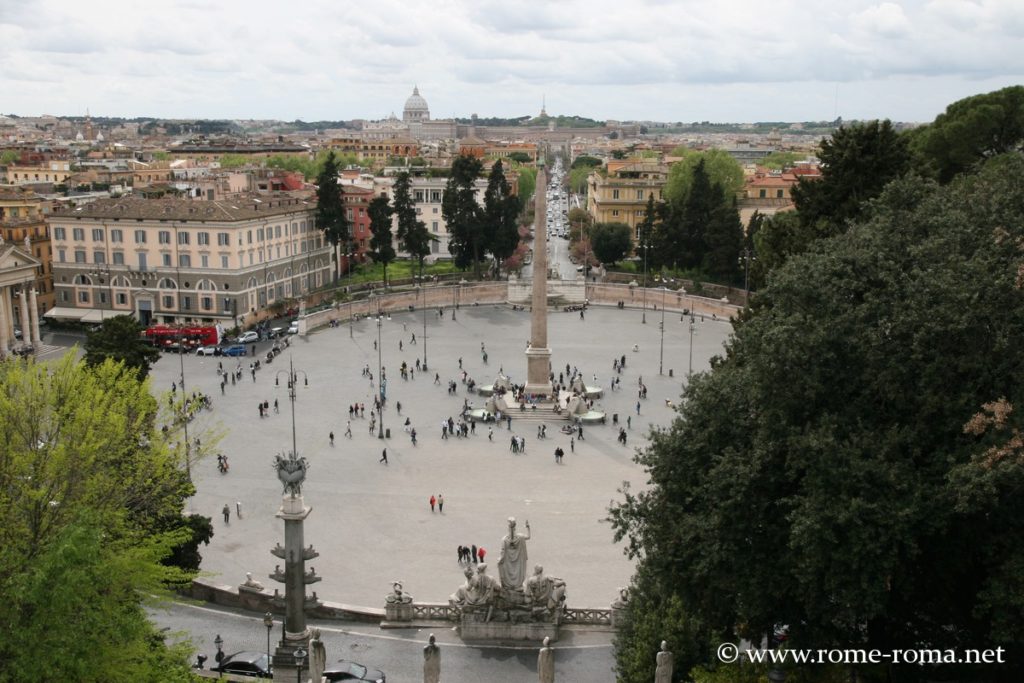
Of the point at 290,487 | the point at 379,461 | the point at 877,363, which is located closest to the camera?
the point at 877,363

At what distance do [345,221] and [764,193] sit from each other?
118 ft

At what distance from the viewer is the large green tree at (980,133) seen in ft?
168

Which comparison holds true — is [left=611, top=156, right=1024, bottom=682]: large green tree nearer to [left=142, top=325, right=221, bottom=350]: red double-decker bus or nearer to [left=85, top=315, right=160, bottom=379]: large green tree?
[left=85, top=315, right=160, bottom=379]: large green tree

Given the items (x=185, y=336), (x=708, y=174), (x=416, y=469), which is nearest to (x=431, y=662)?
(x=416, y=469)

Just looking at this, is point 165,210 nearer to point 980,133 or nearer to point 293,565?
point 980,133

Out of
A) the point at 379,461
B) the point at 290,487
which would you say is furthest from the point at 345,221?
the point at 290,487

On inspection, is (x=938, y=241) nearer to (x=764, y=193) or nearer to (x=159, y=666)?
(x=159, y=666)

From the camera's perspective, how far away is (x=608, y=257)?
255ft

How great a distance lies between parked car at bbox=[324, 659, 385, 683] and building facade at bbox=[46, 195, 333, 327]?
42.0 metres

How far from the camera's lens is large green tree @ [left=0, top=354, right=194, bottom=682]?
49.2 feet

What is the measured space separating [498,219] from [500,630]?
174ft

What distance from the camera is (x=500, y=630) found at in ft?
72.3

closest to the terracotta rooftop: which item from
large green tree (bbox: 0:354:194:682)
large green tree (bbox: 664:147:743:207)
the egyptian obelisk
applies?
the egyptian obelisk

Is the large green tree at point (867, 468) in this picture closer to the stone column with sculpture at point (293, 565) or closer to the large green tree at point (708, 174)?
the stone column with sculpture at point (293, 565)
